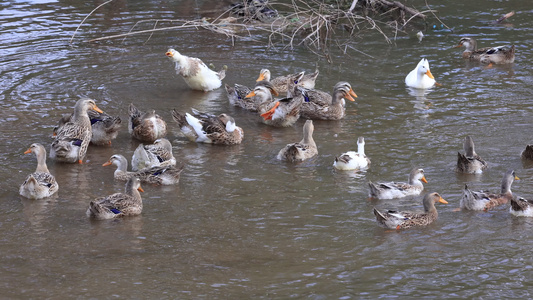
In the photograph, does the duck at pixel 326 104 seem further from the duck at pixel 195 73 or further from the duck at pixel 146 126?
the duck at pixel 146 126

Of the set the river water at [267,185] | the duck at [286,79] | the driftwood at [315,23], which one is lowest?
the river water at [267,185]

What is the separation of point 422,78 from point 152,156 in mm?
6566

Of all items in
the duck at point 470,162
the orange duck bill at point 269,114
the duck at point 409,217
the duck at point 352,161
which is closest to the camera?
the duck at point 409,217

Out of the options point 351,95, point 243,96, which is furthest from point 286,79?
point 351,95

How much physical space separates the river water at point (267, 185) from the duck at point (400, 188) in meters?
0.12

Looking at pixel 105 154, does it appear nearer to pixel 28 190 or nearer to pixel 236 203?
pixel 28 190

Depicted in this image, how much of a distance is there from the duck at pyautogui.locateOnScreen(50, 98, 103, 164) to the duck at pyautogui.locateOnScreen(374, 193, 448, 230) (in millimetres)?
5035

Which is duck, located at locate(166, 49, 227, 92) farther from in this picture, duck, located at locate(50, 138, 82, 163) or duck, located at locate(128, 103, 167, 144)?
duck, located at locate(50, 138, 82, 163)

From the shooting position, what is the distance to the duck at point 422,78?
48.6 ft

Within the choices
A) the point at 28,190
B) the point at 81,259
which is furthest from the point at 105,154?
the point at 81,259

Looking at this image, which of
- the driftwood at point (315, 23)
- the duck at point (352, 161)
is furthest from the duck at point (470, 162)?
the driftwood at point (315, 23)

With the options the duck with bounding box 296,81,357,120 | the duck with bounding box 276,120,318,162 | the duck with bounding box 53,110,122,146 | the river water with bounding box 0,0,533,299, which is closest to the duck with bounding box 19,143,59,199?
the river water with bounding box 0,0,533,299

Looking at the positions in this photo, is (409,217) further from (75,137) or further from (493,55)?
(493,55)

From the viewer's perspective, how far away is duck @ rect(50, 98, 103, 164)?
1102cm
